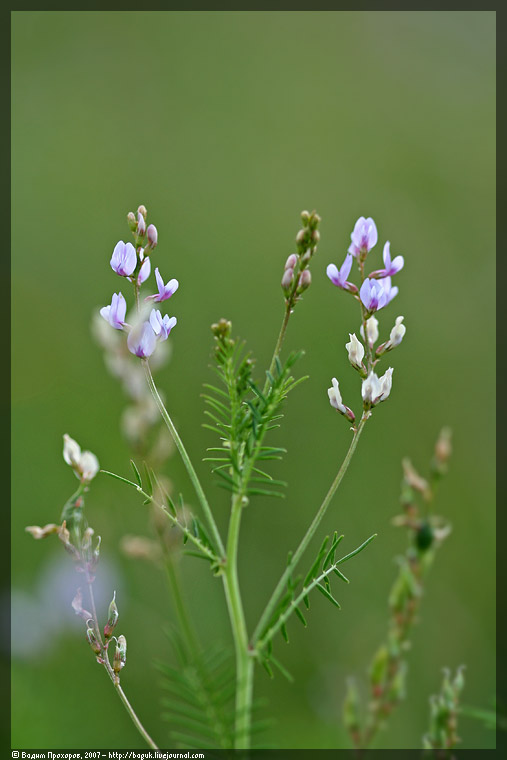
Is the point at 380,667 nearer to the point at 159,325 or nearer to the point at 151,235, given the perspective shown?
the point at 159,325

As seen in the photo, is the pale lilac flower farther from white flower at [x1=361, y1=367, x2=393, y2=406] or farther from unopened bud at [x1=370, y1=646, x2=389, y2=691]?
unopened bud at [x1=370, y1=646, x2=389, y2=691]

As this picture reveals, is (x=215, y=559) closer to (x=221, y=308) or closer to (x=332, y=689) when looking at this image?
(x=332, y=689)

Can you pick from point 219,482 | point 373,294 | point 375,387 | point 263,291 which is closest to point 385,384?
point 375,387

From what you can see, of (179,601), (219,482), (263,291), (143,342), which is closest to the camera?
(179,601)

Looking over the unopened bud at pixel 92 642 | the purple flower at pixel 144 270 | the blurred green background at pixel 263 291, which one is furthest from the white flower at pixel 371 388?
the blurred green background at pixel 263 291

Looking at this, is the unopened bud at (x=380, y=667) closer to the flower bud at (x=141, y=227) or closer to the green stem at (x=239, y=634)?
the green stem at (x=239, y=634)

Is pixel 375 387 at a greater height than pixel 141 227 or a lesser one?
lesser

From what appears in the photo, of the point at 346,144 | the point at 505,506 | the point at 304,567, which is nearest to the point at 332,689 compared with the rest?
the point at 304,567
